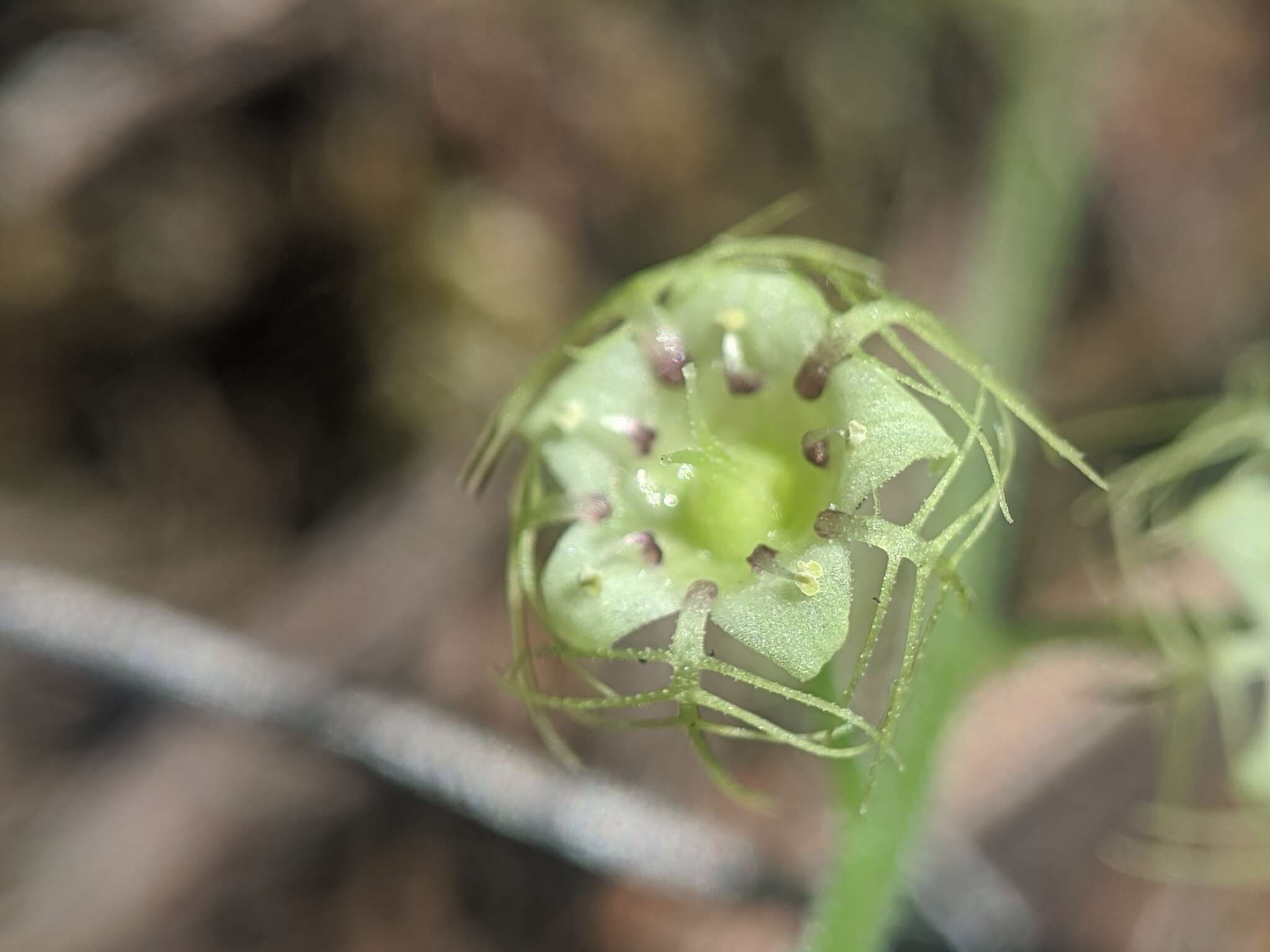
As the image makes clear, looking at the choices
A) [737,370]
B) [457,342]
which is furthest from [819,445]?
[457,342]

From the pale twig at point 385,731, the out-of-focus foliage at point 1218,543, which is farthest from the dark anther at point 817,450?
the pale twig at point 385,731

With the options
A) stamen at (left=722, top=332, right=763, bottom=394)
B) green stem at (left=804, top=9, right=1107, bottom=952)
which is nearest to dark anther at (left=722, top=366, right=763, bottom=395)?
stamen at (left=722, top=332, right=763, bottom=394)

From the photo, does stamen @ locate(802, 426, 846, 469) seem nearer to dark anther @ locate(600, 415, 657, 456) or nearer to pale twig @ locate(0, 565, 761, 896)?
dark anther @ locate(600, 415, 657, 456)

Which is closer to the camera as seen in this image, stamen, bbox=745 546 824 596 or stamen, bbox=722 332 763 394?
stamen, bbox=745 546 824 596

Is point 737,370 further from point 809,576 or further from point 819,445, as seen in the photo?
point 809,576

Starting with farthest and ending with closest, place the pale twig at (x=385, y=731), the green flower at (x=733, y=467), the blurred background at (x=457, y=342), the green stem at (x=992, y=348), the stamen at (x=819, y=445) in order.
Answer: the blurred background at (x=457, y=342) < the pale twig at (x=385, y=731) < the green stem at (x=992, y=348) < the stamen at (x=819, y=445) < the green flower at (x=733, y=467)

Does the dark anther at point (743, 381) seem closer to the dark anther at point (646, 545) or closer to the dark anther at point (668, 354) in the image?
the dark anther at point (668, 354)
